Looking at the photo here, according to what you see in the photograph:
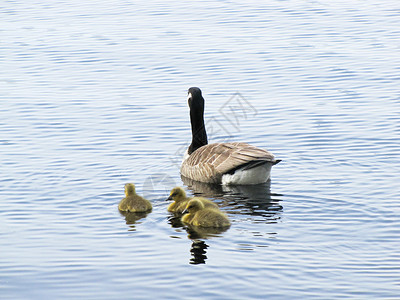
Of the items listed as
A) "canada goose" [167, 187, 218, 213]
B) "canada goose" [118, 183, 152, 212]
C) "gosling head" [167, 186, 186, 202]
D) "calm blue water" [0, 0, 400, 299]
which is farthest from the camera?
"gosling head" [167, 186, 186, 202]

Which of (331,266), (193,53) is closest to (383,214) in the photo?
(331,266)

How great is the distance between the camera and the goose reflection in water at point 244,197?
12617mm

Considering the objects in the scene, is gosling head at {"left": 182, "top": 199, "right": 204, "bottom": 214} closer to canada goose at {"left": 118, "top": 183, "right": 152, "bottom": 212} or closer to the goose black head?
canada goose at {"left": 118, "top": 183, "right": 152, "bottom": 212}

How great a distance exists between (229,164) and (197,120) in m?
2.12

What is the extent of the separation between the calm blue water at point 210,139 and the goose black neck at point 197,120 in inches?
25.0

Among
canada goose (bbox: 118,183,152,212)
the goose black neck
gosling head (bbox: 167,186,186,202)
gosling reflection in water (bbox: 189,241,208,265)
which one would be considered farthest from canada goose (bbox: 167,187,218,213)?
the goose black neck

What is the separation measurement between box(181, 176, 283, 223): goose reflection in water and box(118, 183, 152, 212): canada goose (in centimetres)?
129

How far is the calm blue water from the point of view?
401 inches

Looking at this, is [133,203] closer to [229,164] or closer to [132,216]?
[132,216]

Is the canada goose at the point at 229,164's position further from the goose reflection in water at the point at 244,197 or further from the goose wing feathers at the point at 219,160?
the goose reflection in water at the point at 244,197

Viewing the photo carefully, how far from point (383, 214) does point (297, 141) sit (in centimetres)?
482

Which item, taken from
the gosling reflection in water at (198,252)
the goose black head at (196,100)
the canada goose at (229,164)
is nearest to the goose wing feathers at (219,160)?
the canada goose at (229,164)

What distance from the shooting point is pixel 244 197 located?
13.7 metres

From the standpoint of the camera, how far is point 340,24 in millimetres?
29281
